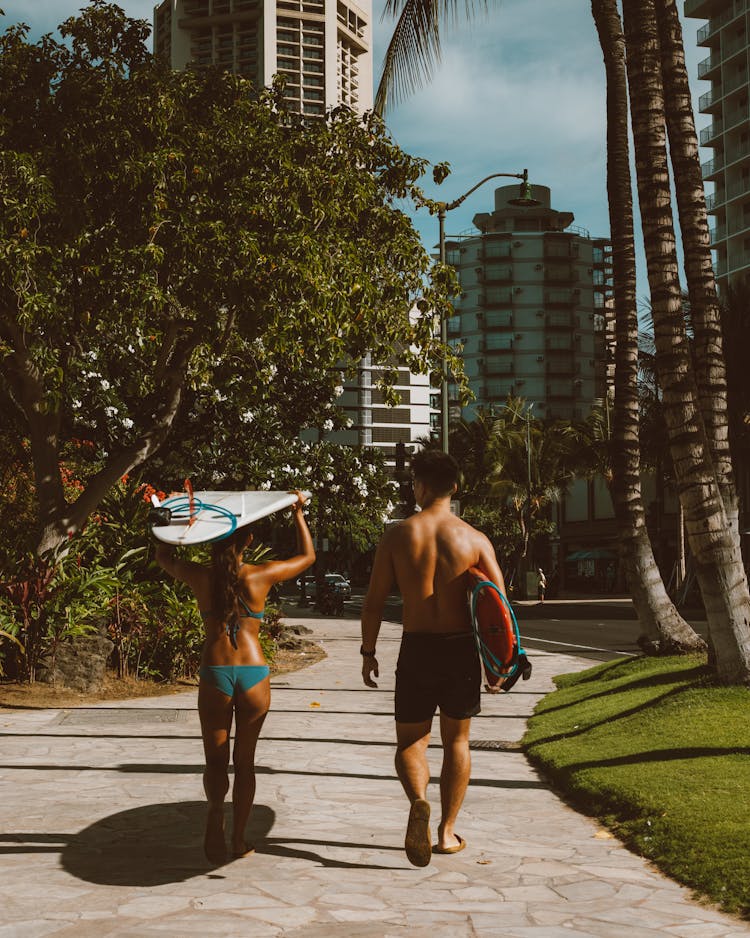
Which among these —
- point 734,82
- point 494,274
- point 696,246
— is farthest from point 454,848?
point 494,274

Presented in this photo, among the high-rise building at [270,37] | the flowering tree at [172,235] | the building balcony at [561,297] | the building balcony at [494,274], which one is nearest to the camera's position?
the flowering tree at [172,235]

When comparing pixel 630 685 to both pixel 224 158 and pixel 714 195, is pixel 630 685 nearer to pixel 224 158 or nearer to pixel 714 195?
pixel 224 158

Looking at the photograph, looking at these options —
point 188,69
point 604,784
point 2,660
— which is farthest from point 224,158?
point 604,784

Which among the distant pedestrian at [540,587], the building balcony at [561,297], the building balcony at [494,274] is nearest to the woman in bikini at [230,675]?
the distant pedestrian at [540,587]

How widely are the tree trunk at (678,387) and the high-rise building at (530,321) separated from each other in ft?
337

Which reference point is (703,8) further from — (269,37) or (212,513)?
(212,513)

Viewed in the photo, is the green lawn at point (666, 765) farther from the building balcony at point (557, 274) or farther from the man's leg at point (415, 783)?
the building balcony at point (557, 274)

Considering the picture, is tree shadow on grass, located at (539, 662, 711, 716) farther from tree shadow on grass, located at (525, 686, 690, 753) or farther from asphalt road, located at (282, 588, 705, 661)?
asphalt road, located at (282, 588, 705, 661)

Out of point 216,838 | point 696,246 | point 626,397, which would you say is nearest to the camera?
point 216,838

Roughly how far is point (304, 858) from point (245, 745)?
2.35 ft

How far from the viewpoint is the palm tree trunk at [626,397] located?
13125 mm

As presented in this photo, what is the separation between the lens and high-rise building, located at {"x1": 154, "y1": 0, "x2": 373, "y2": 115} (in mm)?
141375

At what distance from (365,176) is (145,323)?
366 cm

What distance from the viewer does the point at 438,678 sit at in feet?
17.7
